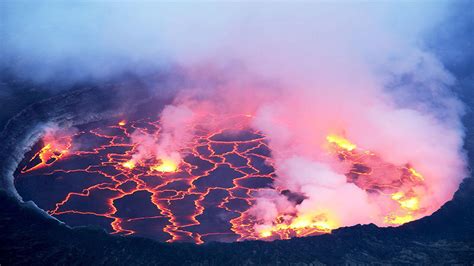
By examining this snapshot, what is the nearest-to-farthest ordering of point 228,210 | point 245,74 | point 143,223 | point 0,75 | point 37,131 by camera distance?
point 143,223, point 228,210, point 37,131, point 0,75, point 245,74

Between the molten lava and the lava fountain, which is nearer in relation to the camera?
the lava fountain

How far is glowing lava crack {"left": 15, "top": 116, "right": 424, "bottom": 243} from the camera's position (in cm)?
1165

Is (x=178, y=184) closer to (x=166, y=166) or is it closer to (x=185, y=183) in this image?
(x=185, y=183)

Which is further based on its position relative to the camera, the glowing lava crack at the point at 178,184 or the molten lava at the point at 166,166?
the molten lava at the point at 166,166

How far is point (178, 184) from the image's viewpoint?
45.3 ft

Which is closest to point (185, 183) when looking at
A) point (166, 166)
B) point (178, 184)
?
point (178, 184)

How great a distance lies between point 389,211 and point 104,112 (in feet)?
41.8

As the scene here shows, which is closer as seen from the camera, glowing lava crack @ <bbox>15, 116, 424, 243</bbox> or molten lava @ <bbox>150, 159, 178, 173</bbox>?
glowing lava crack @ <bbox>15, 116, 424, 243</bbox>

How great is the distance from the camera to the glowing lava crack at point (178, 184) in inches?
459

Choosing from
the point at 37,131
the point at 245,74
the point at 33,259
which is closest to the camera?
the point at 33,259

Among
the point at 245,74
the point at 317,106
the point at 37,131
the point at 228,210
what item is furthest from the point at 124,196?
the point at 245,74

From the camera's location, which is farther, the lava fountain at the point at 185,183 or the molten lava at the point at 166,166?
the molten lava at the point at 166,166

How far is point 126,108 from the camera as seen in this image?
66.3ft

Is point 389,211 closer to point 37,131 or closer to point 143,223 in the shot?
point 143,223
